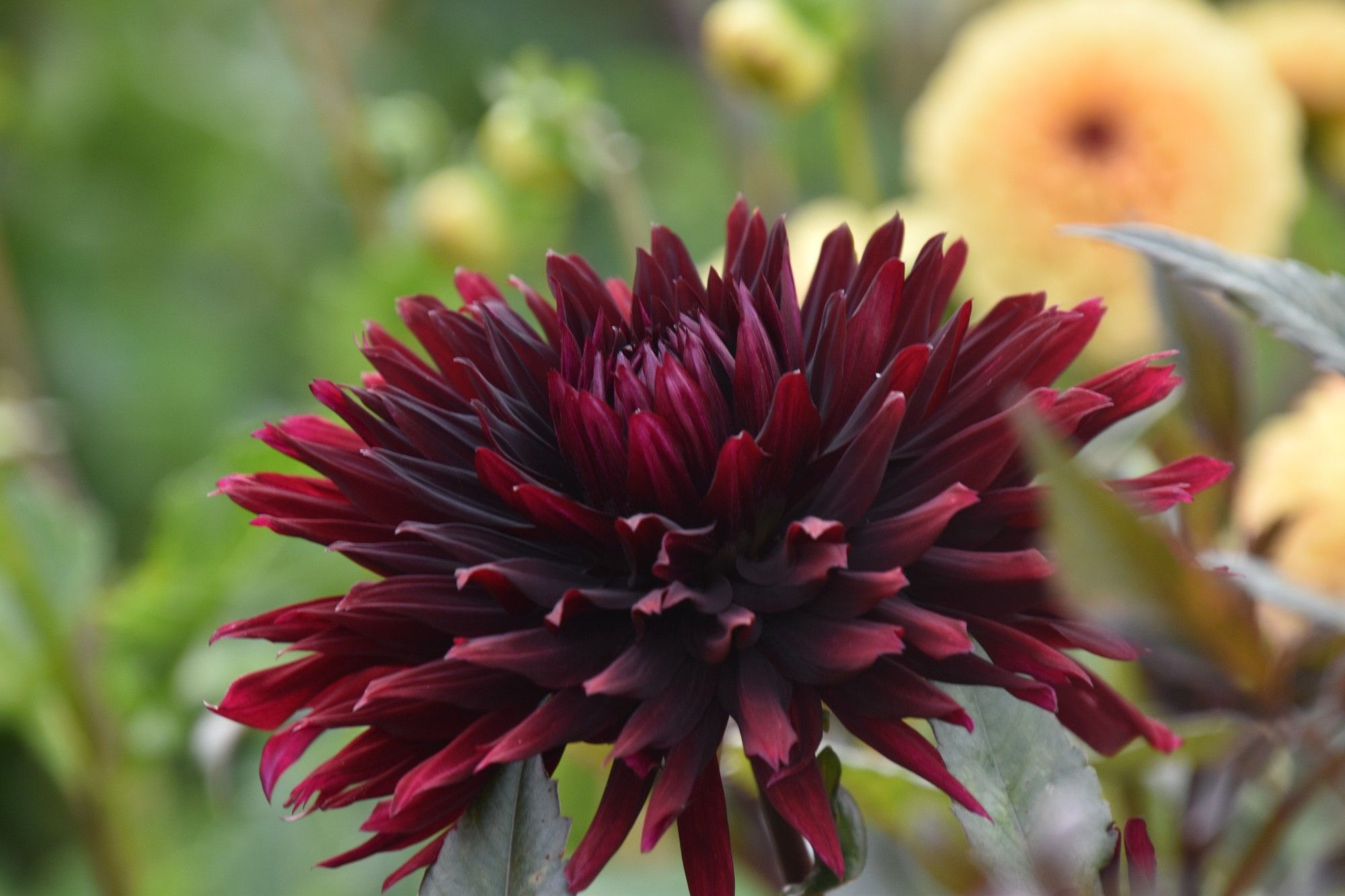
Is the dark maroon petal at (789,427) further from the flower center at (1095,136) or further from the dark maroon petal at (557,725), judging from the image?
the flower center at (1095,136)

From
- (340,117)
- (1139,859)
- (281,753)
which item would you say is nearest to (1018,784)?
(1139,859)

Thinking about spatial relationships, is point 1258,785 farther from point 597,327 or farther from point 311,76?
point 311,76

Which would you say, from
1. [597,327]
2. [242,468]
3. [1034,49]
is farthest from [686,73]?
[597,327]

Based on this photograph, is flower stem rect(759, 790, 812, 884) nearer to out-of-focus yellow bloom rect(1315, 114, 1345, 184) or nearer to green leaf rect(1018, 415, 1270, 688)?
green leaf rect(1018, 415, 1270, 688)

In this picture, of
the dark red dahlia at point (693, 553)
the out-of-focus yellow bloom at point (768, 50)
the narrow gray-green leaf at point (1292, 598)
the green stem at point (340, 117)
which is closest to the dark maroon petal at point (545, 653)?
the dark red dahlia at point (693, 553)

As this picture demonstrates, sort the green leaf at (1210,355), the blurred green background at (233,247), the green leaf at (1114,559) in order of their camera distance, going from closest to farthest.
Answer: the green leaf at (1114,559), the green leaf at (1210,355), the blurred green background at (233,247)

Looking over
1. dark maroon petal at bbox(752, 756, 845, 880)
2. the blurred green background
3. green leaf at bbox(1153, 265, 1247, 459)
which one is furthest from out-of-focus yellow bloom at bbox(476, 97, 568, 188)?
dark maroon petal at bbox(752, 756, 845, 880)
